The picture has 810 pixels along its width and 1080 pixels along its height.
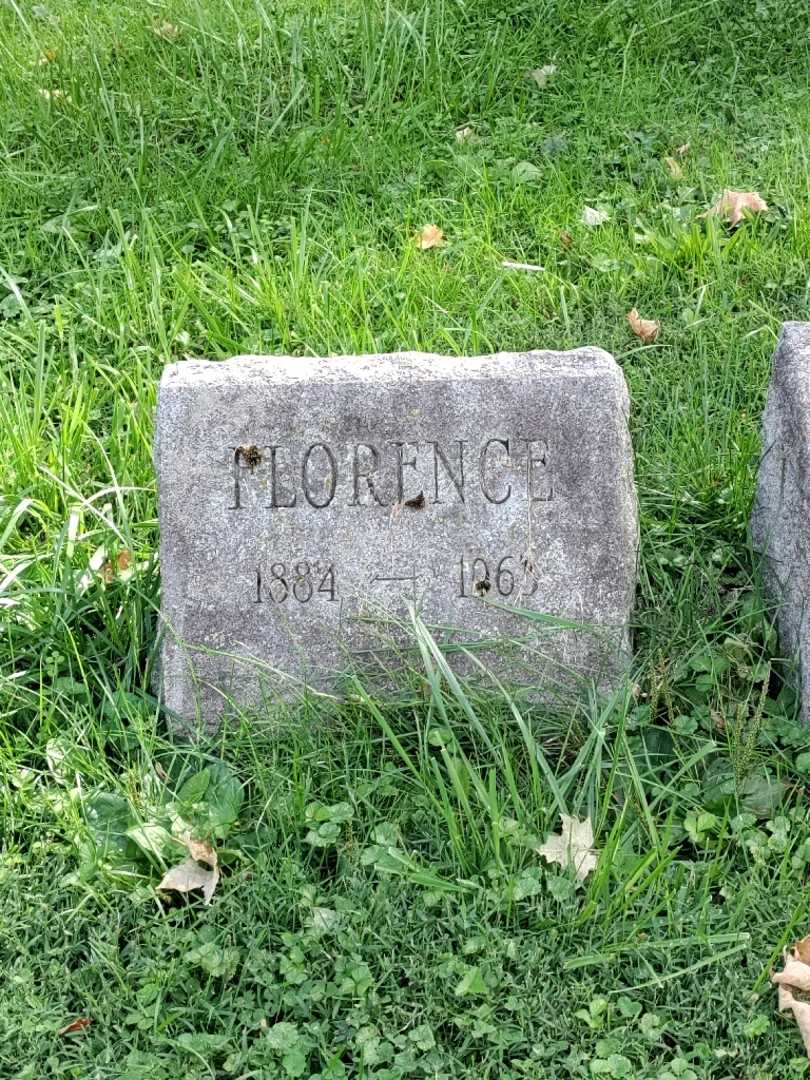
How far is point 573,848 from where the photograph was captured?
237cm

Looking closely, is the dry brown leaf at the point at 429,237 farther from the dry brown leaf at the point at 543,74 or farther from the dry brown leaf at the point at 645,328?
the dry brown leaf at the point at 543,74

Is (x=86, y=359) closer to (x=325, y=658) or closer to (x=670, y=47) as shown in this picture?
(x=325, y=658)

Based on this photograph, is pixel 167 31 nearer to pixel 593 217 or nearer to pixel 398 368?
pixel 593 217

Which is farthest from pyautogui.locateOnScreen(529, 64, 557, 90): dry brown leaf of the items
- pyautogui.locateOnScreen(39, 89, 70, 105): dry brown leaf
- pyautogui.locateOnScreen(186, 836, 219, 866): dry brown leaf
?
pyautogui.locateOnScreen(186, 836, 219, 866): dry brown leaf

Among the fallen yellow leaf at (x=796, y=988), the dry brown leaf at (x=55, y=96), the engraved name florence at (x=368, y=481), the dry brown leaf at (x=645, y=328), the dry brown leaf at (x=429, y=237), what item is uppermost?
the dry brown leaf at (x=55, y=96)

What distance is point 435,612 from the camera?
2.71 m

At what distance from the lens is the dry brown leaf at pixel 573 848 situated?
2.35 metres

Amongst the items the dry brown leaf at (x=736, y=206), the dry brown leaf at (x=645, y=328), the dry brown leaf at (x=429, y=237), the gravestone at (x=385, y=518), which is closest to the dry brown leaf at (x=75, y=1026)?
the gravestone at (x=385, y=518)

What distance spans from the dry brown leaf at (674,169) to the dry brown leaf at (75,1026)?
346 cm

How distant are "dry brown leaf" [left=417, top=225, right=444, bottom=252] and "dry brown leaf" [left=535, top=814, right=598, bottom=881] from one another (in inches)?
91.3

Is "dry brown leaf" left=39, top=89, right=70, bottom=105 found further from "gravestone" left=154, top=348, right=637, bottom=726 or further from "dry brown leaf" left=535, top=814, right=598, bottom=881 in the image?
"dry brown leaf" left=535, top=814, right=598, bottom=881

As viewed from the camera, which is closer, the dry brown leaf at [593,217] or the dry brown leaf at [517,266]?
the dry brown leaf at [517,266]

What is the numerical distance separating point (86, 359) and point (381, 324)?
89 cm

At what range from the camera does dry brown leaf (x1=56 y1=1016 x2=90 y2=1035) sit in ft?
7.16
